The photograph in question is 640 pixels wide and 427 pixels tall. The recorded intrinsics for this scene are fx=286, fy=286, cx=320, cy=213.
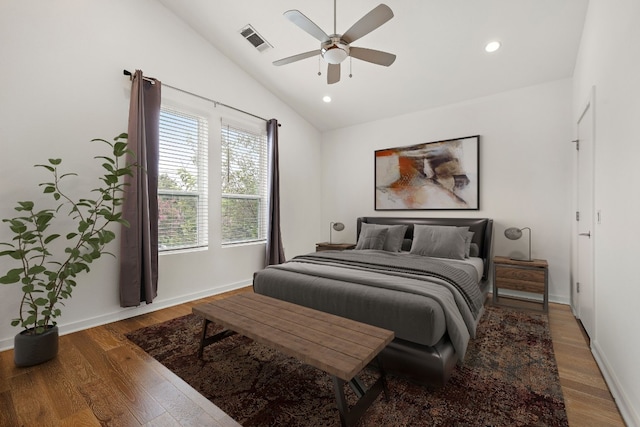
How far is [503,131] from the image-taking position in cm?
379

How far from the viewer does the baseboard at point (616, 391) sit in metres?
1.48

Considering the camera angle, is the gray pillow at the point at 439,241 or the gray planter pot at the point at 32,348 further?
the gray pillow at the point at 439,241

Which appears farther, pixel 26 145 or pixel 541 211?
pixel 541 211

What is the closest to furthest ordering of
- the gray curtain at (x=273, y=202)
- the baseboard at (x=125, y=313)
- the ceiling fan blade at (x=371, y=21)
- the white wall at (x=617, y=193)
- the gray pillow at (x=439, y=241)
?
the white wall at (x=617, y=193) → the ceiling fan blade at (x=371, y=21) → the baseboard at (x=125, y=313) → the gray pillow at (x=439, y=241) → the gray curtain at (x=273, y=202)

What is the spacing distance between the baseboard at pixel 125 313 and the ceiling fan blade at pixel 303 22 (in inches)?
128

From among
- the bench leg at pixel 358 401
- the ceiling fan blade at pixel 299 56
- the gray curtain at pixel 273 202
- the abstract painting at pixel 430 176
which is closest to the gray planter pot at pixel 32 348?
the bench leg at pixel 358 401

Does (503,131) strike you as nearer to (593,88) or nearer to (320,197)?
(593,88)

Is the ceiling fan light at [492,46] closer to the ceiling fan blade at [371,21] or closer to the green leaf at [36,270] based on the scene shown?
the ceiling fan blade at [371,21]

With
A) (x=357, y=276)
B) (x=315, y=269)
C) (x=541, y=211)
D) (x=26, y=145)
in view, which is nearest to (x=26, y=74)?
(x=26, y=145)

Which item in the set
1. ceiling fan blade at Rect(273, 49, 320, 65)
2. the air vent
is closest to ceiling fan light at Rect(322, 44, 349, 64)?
ceiling fan blade at Rect(273, 49, 320, 65)

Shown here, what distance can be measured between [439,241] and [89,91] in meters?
4.13

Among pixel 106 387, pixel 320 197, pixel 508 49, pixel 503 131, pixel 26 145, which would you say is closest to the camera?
pixel 106 387

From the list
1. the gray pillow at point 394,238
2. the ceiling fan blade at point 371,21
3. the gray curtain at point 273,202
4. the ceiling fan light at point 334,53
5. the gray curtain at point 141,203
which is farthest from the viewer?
the gray curtain at point 273,202

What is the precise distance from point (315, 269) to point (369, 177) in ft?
8.80
